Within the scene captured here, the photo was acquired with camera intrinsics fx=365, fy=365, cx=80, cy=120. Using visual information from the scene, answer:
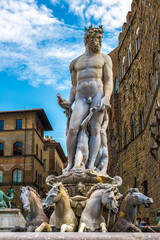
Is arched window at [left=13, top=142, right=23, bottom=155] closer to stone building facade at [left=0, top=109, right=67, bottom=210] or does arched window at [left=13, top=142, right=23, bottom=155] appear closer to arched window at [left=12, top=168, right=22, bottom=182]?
stone building facade at [left=0, top=109, right=67, bottom=210]

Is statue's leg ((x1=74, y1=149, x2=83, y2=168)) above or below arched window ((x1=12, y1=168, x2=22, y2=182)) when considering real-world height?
below

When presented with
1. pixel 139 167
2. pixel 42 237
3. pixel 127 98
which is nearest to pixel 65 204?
pixel 42 237

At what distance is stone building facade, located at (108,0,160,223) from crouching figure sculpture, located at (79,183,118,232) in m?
15.4

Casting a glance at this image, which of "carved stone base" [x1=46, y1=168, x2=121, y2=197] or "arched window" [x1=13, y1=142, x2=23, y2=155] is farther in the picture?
"arched window" [x1=13, y1=142, x2=23, y2=155]

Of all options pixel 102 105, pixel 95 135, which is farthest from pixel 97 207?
pixel 102 105

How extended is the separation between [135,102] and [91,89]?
24632mm

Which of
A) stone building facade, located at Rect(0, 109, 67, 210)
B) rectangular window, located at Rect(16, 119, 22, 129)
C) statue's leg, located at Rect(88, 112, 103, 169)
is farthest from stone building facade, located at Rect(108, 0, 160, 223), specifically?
rectangular window, located at Rect(16, 119, 22, 129)

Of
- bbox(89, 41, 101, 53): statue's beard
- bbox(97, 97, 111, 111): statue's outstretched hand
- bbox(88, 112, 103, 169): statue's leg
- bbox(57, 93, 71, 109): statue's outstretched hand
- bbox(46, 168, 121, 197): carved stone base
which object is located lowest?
bbox(46, 168, 121, 197): carved stone base

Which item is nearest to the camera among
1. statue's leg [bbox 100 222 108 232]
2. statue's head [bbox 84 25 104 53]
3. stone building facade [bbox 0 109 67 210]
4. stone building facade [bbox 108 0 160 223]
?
statue's leg [bbox 100 222 108 232]

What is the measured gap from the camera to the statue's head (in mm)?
8148

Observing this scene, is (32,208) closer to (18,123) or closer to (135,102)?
(135,102)

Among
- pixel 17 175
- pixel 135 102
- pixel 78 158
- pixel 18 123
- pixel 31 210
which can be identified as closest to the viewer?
pixel 31 210

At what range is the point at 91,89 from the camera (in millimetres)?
8141

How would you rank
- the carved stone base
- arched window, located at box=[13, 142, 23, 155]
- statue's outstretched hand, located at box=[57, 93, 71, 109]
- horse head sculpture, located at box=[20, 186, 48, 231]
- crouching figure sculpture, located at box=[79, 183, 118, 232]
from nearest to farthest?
1. crouching figure sculpture, located at box=[79, 183, 118, 232]
2. horse head sculpture, located at box=[20, 186, 48, 231]
3. the carved stone base
4. statue's outstretched hand, located at box=[57, 93, 71, 109]
5. arched window, located at box=[13, 142, 23, 155]
